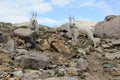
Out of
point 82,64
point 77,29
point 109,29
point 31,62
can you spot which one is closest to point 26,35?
point 31,62

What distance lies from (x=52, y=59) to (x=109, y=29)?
335 inches

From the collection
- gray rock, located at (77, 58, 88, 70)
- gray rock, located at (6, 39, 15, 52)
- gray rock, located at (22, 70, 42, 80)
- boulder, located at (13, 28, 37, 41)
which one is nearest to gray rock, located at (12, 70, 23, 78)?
gray rock, located at (22, 70, 42, 80)

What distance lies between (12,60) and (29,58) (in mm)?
1061

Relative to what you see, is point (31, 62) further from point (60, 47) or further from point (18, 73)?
point (60, 47)

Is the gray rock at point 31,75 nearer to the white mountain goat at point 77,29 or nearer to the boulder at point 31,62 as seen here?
the boulder at point 31,62

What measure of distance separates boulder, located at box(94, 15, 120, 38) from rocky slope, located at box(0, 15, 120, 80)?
86.9 inches

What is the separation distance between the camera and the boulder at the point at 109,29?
74.7ft

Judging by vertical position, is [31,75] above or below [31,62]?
below

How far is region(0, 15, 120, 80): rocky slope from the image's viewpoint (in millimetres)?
13859

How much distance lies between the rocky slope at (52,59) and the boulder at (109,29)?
2207 mm

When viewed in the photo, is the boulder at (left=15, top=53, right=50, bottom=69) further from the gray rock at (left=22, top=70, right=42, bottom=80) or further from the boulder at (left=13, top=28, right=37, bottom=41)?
the boulder at (left=13, top=28, right=37, bottom=41)

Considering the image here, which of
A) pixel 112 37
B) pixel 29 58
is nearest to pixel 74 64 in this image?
pixel 29 58

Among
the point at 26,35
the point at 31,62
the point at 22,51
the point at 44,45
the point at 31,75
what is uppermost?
the point at 26,35

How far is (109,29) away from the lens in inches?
922
